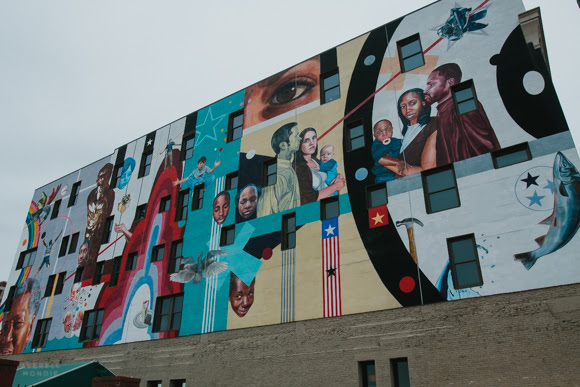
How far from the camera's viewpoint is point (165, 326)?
91.5 feet

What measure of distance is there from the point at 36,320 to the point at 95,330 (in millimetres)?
7644

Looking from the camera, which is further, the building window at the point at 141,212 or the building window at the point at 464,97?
the building window at the point at 141,212

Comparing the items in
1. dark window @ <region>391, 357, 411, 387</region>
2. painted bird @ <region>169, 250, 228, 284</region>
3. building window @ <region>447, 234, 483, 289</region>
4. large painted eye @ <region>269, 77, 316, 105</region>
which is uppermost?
large painted eye @ <region>269, 77, 316, 105</region>

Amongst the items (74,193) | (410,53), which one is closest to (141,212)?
(74,193)

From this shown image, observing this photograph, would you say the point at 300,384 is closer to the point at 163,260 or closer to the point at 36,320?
the point at 163,260

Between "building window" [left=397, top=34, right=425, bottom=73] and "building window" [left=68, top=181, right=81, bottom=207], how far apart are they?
97.8ft

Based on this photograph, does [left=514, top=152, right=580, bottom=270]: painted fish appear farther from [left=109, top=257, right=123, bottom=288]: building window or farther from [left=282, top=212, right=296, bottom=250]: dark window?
[left=109, top=257, right=123, bottom=288]: building window

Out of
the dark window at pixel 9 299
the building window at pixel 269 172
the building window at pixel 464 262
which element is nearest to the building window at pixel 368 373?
→ the building window at pixel 464 262

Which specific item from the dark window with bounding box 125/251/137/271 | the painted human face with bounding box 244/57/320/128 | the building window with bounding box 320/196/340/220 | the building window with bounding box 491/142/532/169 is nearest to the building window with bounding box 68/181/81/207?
the dark window with bounding box 125/251/137/271

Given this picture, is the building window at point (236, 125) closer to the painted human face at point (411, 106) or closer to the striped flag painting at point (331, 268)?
the striped flag painting at point (331, 268)

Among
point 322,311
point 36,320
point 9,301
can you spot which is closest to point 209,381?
point 322,311

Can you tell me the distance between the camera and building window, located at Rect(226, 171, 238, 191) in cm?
2936

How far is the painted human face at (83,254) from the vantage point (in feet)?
114

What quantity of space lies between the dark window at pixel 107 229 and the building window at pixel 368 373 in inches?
882
